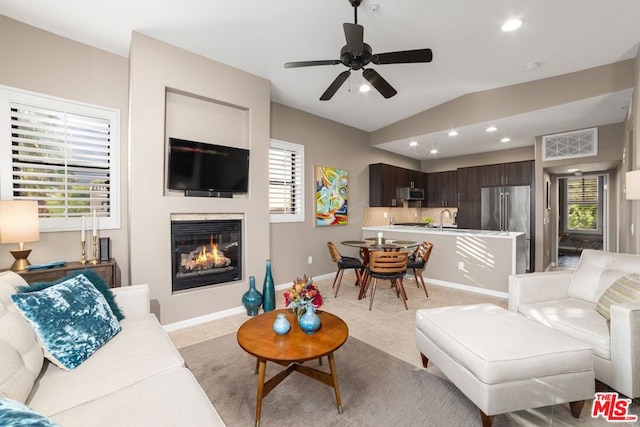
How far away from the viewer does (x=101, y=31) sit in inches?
108

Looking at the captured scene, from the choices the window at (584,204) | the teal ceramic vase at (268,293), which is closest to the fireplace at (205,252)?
the teal ceramic vase at (268,293)

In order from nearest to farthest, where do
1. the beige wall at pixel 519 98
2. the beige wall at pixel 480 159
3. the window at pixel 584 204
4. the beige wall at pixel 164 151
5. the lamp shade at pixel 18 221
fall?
the lamp shade at pixel 18 221, the beige wall at pixel 164 151, the beige wall at pixel 519 98, the beige wall at pixel 480 159, the window at pixel 584 204

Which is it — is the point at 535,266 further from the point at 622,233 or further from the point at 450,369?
the point at 450,369

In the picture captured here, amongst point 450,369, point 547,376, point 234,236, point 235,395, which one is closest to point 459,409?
point 450,369

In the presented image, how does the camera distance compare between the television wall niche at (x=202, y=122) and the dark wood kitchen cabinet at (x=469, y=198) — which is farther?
the dark wood kitchen cabinet at (x=469, y=198)

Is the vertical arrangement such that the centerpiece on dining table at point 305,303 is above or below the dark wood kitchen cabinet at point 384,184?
below

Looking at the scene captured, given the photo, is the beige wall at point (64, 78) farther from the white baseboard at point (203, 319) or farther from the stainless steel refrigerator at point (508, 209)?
the stainless steel refrigerator at point (508, 209)

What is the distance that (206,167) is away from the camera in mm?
3344

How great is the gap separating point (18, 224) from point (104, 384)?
5.81 ft

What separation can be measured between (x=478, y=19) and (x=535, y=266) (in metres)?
4.86

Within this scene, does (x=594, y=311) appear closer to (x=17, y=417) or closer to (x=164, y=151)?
(x=17, y=417)

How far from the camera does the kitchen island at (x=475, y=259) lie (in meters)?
4.14

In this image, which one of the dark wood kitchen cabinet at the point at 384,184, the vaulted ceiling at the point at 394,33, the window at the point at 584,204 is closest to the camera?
the vaulted ceiling at the point at 394,33

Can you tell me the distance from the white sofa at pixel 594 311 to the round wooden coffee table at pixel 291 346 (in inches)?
65.2
